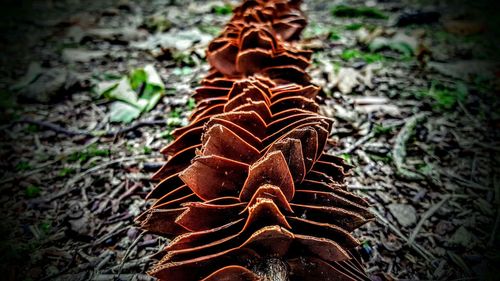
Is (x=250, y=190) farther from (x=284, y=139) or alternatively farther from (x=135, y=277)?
(x=135, y=277)

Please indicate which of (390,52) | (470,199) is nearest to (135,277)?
(470,199)

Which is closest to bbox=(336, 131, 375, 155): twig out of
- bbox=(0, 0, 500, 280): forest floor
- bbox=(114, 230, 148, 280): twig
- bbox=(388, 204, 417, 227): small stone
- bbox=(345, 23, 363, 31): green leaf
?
bbox=(0, 0, 500, 280): forest floor

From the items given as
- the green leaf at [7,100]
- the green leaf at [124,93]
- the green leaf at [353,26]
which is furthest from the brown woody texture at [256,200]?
the green leaf at [353,26]

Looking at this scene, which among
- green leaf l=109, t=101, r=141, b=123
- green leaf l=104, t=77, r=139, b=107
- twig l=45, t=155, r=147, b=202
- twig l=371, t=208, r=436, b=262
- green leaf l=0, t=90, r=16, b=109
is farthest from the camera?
green leaf l=0, t=90, r=16, b=109

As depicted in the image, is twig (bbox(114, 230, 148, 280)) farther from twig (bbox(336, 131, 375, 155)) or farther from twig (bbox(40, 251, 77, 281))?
twig (bbox(336, 131, 375, 155))

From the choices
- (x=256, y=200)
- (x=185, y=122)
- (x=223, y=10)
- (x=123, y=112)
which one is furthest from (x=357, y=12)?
(x=256, y=200)
